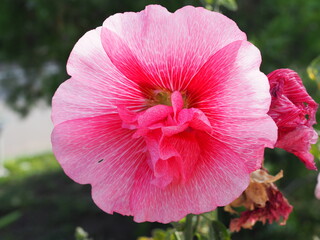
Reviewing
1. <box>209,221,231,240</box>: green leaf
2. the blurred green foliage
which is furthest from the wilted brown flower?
the blurred green foliage

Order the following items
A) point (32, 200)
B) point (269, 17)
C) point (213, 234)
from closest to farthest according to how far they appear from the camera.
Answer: point (213, 234)
point (269, 17)
point (32, 200)

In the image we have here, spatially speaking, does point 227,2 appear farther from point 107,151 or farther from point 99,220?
point 99,220

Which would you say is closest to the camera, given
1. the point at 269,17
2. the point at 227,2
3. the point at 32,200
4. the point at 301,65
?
the point at 227,2

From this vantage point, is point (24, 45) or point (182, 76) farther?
point (24, 45)

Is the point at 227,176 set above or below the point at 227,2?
below

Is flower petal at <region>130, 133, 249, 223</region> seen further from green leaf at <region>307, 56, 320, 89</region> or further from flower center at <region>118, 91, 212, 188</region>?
green leaf at <region>307, 56, 320, 89</region>

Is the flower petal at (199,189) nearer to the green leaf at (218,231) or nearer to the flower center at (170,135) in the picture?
the flower center at (170,135)

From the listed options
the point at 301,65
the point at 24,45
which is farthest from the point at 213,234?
the point at 24,45
